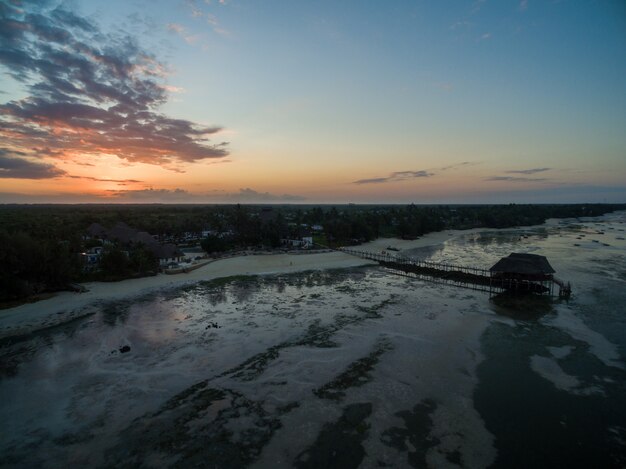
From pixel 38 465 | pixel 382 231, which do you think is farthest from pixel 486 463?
pixel 382 231

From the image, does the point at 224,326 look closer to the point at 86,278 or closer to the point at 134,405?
the point at 134,405

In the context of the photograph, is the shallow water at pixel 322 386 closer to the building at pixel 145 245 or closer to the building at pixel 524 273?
the building at pixel 524 273

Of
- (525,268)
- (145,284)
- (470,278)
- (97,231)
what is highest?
(97,231)

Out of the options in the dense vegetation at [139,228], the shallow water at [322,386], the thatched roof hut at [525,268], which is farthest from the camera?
the thatched roof hut at [525,268]

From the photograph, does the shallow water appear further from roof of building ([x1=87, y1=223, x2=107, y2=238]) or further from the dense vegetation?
roof of building ([x1=87, y1=223, x2=107, y2=238])

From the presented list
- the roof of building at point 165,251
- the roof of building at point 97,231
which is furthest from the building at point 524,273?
the roof of building at point 97,231

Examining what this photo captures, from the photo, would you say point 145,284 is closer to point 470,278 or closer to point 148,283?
point 148,283

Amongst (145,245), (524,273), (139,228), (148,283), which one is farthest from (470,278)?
(139,228)
